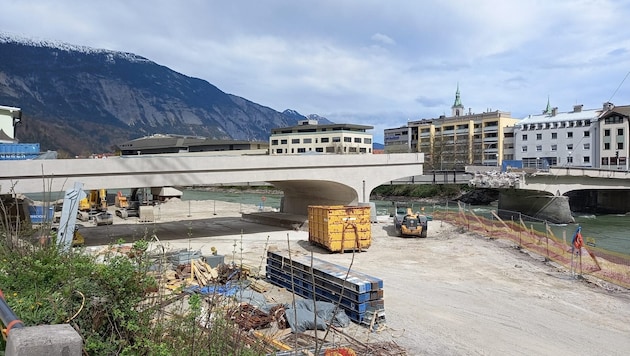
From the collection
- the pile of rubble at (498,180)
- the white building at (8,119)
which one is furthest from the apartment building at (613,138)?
the white building at (8,119)

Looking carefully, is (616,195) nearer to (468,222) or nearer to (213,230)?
(468,222)

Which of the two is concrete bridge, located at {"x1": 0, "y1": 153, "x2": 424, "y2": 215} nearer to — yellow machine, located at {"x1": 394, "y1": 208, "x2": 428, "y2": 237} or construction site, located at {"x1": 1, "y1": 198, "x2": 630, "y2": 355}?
construction site, located at {"x1": 1, "y1": 198, "x2": 630, "y2": 355}

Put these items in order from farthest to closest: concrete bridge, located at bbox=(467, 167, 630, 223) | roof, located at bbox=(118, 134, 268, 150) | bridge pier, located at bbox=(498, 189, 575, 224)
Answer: roof, located at bbox=(118, 134, 268, 150) < bridge pier, located at bbox=(498, 189, 575, 224) < concrete bridge, located at bbox=(467, 167, 630, 223)

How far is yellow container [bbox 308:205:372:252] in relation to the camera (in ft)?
76.9

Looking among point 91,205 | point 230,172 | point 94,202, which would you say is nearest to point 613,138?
point 230,172

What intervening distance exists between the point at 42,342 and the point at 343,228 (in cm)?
2069

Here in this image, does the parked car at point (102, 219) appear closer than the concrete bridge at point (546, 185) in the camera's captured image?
Yes

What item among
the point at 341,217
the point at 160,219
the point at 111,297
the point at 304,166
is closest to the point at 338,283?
the point at 111,297

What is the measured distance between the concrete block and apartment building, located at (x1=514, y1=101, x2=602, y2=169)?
273ft

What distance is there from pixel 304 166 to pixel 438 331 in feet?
64.3

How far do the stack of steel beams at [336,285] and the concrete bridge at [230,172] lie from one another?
941 cm

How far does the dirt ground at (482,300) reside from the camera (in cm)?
1074

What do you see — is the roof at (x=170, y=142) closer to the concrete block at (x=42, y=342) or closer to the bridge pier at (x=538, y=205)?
the bridge pier at (x=538, y=205)

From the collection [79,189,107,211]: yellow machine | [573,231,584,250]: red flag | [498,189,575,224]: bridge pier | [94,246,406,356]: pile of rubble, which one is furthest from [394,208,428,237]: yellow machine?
[79,189,107,211]: yellow machine
